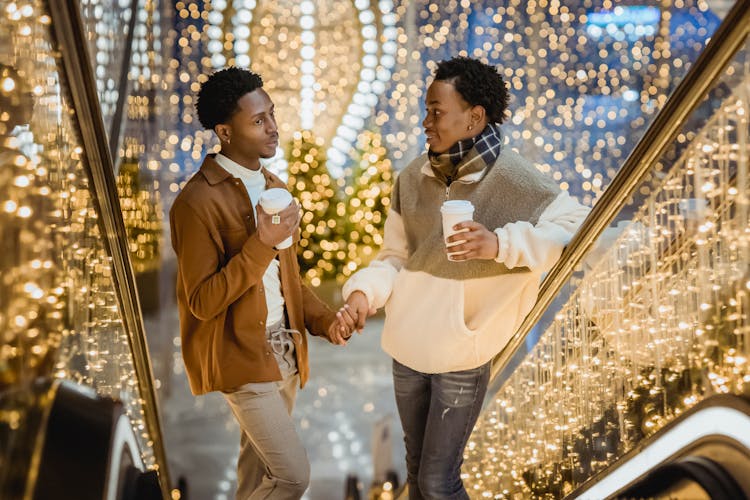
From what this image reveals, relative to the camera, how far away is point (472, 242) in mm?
2227

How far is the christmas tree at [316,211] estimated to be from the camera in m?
7.86

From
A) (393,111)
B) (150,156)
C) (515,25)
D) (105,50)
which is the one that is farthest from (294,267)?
(393,111)

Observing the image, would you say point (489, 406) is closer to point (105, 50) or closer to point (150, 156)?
point (105, 50)

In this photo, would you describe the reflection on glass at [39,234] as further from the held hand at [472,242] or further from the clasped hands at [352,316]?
the held hand at [472,242]

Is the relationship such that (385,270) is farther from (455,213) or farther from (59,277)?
(59,277)

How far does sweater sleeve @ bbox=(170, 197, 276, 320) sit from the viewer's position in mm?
2342

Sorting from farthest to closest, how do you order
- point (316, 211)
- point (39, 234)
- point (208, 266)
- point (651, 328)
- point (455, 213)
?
point (316, 211), point (208, 266), point (455, 213), point (651, 328), point (39, 234)

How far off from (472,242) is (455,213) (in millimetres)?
90

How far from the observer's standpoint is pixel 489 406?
10.5 feet

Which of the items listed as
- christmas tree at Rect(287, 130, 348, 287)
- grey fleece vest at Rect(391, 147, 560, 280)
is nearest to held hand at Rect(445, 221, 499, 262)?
grey fleece vest at Rect(391, 147, 560, 280)

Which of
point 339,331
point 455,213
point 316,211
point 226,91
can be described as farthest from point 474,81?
point 316,211

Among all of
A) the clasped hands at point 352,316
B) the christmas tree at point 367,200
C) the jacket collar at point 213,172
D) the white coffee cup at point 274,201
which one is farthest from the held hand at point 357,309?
the christmas tree at point 367,200

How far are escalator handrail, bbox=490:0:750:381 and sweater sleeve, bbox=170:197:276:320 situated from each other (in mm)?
818

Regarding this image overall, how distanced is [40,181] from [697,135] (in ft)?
4.60
